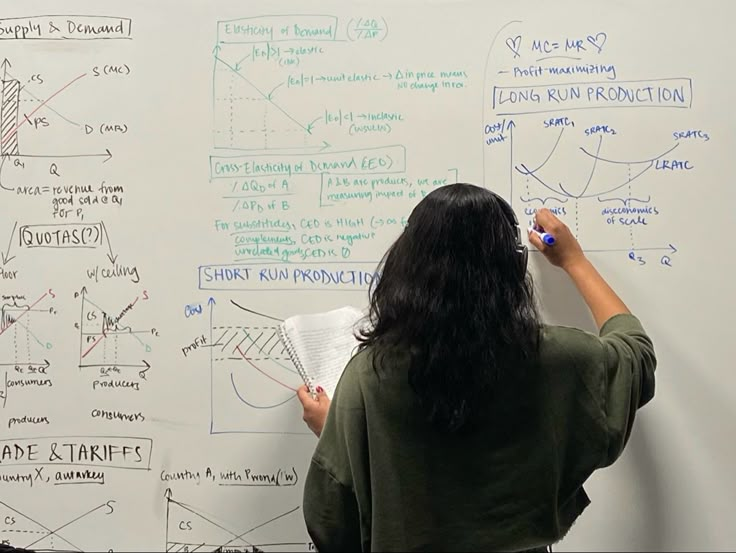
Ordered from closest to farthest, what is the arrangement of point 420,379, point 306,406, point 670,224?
point 420,379 < point 306,406 < point 670,224

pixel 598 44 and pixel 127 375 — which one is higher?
pixel 598 44

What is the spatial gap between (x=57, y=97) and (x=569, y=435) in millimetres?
1238

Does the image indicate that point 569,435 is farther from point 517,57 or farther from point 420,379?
point 517,57

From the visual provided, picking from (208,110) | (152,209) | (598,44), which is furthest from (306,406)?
(598,44)

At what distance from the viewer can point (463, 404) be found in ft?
3.04

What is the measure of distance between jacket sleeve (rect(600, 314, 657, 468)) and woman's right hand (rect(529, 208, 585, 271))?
0.20 meters

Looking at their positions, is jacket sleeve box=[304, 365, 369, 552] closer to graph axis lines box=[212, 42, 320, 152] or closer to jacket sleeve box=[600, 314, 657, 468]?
jacket sleeve box=[600, 314, 657, 468]

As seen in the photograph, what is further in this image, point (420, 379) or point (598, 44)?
point (598, 44)

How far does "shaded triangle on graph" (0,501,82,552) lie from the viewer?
4.53 ft

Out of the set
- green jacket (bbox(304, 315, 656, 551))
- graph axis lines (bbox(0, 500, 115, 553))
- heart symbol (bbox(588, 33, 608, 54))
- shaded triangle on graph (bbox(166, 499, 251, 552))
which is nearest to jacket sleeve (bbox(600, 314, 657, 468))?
green jacket (bbox(304, 315, 656, 551))

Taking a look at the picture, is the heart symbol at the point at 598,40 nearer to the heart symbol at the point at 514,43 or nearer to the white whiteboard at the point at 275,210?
the white whiteboard at the point at 275,210

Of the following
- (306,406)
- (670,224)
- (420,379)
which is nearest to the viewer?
(420,379)

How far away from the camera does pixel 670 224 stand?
4.32 feet

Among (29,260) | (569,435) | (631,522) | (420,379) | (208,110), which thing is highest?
(208,110)
